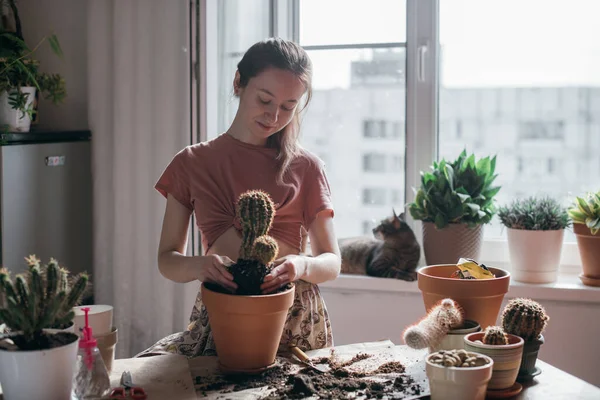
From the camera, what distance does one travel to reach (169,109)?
2.90 m

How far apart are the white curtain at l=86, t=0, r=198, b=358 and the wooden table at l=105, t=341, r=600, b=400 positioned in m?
1.42

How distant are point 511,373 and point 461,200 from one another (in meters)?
1.40

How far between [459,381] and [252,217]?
0.48 m

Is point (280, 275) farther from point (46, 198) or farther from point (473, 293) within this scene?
point (46, 198)

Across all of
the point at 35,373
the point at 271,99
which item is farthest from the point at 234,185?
the point at 35,373

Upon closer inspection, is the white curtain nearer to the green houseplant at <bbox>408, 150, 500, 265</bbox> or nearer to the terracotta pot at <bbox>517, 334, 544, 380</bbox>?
the green houseplant at <bbox>408, 150, 500, 265</bbox>

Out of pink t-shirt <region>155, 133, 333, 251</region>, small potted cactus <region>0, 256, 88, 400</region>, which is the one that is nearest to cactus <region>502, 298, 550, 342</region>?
pink t-shirt <region>155, 133, 333, 251</region>

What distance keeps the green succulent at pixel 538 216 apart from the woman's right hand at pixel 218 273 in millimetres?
1556

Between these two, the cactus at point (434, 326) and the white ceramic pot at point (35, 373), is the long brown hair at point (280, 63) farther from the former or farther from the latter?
the white ceramic pot at point (35, 373)

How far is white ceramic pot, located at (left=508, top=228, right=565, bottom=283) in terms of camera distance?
271 centimetres

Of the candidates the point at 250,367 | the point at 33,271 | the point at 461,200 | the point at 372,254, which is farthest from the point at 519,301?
the point at 372,254

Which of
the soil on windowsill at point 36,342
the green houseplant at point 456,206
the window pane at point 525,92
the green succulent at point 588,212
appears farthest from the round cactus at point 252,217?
the window pane at point 525,92

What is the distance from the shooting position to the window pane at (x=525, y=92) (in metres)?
2.92

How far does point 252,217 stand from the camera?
4.59 feet
